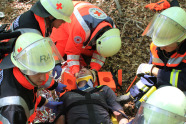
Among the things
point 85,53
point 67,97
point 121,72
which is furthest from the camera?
point 85,53

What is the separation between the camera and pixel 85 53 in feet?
13.5

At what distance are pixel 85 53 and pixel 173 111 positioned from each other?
2590 millimetres

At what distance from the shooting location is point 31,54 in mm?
1920

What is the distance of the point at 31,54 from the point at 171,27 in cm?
190

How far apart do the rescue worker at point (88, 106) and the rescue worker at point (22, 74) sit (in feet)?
2.61

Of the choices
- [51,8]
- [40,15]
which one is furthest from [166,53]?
[40,15]

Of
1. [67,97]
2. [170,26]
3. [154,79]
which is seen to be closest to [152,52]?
[154,79]

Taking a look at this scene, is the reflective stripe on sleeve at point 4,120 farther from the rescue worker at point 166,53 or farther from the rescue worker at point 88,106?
the rescue worker at point 166,53

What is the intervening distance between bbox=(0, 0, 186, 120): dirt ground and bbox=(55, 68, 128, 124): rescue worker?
19.9 inches

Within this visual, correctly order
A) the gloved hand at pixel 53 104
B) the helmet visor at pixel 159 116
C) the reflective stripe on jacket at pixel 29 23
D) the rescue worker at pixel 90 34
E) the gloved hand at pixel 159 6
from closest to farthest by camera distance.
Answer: the helmet visor at pixel 159 116
the reflective stripe on jacket at pixel 29 23
the gloved hand at pixel 53 104
the rescue worker at pixel 90 34
the gloved hand at pixel 159 6

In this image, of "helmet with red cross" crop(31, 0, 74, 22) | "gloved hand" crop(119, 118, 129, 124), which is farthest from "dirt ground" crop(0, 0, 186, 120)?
"helmet with red cross" crop(31, 0, 74, 22)

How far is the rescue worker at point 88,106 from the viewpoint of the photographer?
2668 mm

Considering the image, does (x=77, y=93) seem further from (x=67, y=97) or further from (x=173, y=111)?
(x=173, y=111)

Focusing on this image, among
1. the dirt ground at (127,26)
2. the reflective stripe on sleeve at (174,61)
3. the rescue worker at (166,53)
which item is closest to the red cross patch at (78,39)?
the dirt ground at (127,26)
